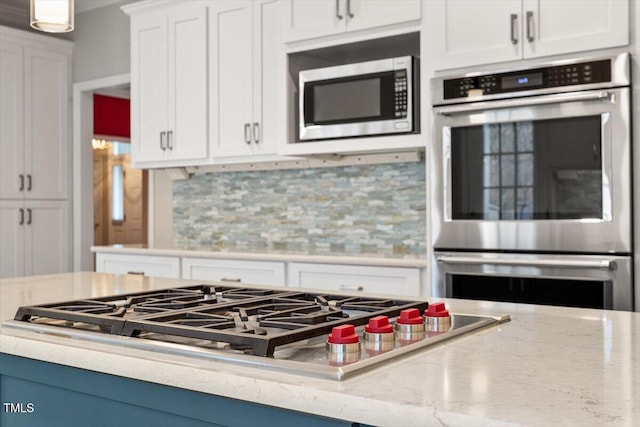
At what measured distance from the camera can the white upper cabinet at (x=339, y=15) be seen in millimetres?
3100

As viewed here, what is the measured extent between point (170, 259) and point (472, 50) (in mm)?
2060

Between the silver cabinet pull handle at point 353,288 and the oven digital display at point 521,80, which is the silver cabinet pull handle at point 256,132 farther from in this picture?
the oven digital display at point 521,80

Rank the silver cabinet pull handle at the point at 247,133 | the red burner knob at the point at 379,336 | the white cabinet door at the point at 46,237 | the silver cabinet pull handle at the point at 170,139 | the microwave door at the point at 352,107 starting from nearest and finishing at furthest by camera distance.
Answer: the red burner knob at the point at 379,336
the microwave door at the point at 352,107
the silver cabinet pull handle at the point at 247,133
the silver cabinet pull handle at the point at 170,139
the white cabinet door at the point at 46,237

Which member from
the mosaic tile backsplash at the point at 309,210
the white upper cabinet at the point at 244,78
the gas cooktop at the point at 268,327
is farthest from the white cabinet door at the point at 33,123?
the gas cooktop at the point at 268,327

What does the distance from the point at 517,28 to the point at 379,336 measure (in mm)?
2017

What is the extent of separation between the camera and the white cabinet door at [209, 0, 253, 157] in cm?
382

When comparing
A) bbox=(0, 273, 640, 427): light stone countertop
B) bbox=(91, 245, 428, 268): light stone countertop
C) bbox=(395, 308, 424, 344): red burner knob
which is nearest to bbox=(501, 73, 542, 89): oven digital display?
bbox=(91, 245, 428, 268): light stone countertop

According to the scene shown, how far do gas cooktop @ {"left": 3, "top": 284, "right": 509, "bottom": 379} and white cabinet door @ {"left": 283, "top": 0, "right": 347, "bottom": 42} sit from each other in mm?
2007

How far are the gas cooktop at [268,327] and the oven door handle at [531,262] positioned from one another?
49.5 inches

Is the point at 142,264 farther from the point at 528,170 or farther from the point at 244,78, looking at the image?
the point at 528,170

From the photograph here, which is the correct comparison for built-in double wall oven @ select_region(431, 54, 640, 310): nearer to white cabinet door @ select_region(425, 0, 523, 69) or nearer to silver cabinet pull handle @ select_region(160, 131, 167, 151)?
white cabinet door @ select_region(425, 0, 523, 69)

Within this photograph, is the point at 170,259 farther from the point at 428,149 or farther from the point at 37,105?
the point at 37,105

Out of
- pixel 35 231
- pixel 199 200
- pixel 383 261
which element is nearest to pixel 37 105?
pixel 35 231

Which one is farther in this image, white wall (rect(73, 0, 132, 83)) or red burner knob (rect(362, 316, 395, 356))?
white wall (rect(73, 0, 132, 83))
